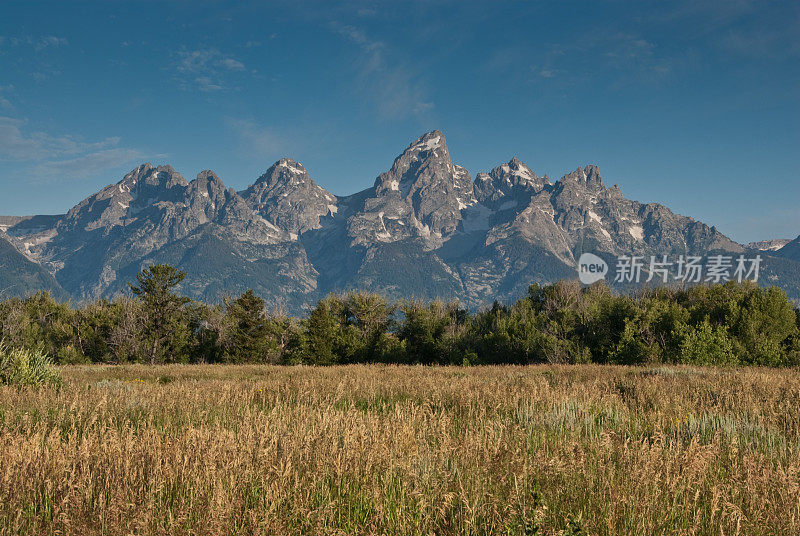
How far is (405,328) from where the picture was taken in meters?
60.5

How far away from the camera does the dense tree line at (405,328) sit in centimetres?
Result: 4503

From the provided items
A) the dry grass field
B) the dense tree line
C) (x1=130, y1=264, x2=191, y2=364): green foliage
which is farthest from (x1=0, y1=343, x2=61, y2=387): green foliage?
(x1=130, y1=264, x2=191, y2=364): green foliage

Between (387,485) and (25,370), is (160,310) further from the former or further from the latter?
(387,485)

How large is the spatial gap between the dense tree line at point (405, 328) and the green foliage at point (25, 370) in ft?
120

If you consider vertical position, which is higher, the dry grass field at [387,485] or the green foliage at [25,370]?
the dry grass field at [387,485]

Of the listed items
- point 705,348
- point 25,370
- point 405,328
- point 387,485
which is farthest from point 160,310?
point 387,485

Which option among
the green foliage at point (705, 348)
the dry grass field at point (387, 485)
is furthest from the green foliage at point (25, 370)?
the green foliage at point (705, 348)

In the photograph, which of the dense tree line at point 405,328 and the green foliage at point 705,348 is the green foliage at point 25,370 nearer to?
the dense tree line at point 405,328

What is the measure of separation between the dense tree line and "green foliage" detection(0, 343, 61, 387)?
1442 inches

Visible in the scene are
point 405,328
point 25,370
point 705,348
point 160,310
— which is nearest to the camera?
point 25,370

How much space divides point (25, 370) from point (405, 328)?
5065 centimetres

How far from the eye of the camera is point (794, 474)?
425 cm

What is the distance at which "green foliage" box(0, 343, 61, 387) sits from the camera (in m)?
11.2

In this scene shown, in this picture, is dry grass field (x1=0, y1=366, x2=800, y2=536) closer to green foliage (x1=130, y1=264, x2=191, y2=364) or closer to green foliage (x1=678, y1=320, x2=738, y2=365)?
green foliage (x1=678, y1=320, x2=738, y2=365)
